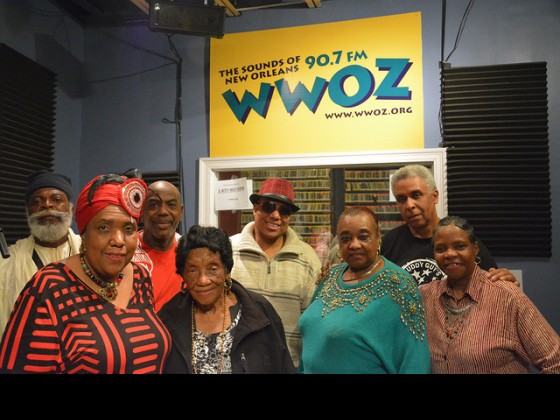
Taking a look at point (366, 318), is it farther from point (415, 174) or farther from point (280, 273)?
point (415, 174)

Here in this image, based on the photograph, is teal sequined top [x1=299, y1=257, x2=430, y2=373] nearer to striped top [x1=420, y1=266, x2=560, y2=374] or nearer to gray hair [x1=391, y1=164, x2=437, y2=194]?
striped top [x1=420, y1=266, x2=560, y2=374]

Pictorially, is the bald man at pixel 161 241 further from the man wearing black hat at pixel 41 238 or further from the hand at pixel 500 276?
the hand at pixel 500 276

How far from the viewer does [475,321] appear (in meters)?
1.49

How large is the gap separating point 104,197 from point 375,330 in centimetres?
84

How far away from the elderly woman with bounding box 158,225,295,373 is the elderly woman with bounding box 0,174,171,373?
60mm

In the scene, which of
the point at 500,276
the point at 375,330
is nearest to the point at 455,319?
the point at 500,276

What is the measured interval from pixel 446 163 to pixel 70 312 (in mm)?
2116

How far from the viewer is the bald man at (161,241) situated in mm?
1554

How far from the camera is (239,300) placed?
1453 millimetres

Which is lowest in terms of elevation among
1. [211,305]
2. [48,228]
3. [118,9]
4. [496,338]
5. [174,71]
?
[496,338]

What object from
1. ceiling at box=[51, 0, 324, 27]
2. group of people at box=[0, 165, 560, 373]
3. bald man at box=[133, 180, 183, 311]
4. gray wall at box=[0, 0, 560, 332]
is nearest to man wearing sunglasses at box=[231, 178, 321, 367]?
group of people at box=[0, 165, 560, 373]

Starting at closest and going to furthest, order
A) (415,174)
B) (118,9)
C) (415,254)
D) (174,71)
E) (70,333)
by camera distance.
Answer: (70,333) → (415,254) → (415,174) → (118,9) → (174,71)
